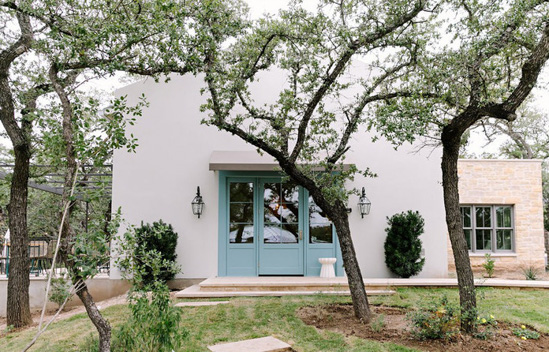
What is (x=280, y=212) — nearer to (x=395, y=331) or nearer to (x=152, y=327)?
(x=395, y=331)

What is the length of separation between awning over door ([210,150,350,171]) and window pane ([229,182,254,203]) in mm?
704

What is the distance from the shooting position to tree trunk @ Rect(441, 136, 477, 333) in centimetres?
491

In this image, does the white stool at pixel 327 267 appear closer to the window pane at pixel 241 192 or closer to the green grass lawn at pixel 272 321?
the green grass lawn at pixel 272 321

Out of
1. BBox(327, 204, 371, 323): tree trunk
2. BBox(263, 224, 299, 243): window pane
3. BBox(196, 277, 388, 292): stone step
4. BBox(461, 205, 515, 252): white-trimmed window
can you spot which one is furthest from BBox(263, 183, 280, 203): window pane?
BBox(461, 205, 515, 252): white-trimmed window

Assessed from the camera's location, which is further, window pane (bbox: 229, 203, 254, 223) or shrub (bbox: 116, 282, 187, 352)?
window pane (bbox: 229, 203, 254, 223)

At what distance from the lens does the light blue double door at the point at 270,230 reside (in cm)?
898

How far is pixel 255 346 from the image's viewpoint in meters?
4.70

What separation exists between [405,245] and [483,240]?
3.75 m

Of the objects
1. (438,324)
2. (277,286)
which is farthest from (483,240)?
(438,324)

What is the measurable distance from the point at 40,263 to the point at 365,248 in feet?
26.7

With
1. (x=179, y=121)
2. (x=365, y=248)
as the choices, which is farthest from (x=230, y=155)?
(x=365, y=248)

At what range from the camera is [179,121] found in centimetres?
920

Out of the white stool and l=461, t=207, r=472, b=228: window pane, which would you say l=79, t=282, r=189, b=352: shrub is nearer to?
the white stool

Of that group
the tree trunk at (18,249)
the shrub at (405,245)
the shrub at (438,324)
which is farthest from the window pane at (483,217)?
the tree trunk at (18,249)
